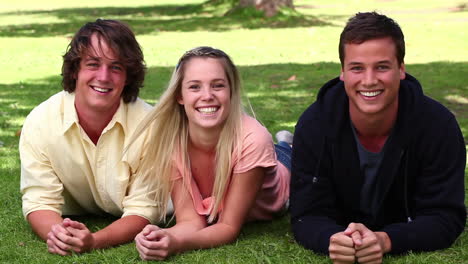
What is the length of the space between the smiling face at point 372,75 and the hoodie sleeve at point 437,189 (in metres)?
0.27

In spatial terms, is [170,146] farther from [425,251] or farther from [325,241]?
[425,251]

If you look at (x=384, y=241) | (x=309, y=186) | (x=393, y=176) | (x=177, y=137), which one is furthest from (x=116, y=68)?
(x=384, y=241)

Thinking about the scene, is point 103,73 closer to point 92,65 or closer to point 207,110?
point 92,65

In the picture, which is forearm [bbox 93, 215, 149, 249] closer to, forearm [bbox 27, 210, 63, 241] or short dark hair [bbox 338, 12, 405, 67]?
forearm [bbox 27, 210, 63, 241]

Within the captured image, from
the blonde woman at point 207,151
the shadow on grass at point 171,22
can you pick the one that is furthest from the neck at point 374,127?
the shadow on grass at point 171,22

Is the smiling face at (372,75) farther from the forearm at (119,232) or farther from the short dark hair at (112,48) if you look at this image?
the forearm at (119,232)

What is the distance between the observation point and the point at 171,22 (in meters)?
19.8

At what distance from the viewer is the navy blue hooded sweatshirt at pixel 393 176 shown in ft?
13.4

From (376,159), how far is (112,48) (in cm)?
151

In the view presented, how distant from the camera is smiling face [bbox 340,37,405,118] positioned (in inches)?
156

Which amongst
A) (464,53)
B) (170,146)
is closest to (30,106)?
(170,146)

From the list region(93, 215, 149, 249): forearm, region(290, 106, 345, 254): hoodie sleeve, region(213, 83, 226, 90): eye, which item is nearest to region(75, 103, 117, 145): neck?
region(93, 215, 149, 249): forearm

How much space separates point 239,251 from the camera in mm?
4297

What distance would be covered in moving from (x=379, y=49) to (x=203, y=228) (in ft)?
4.38
